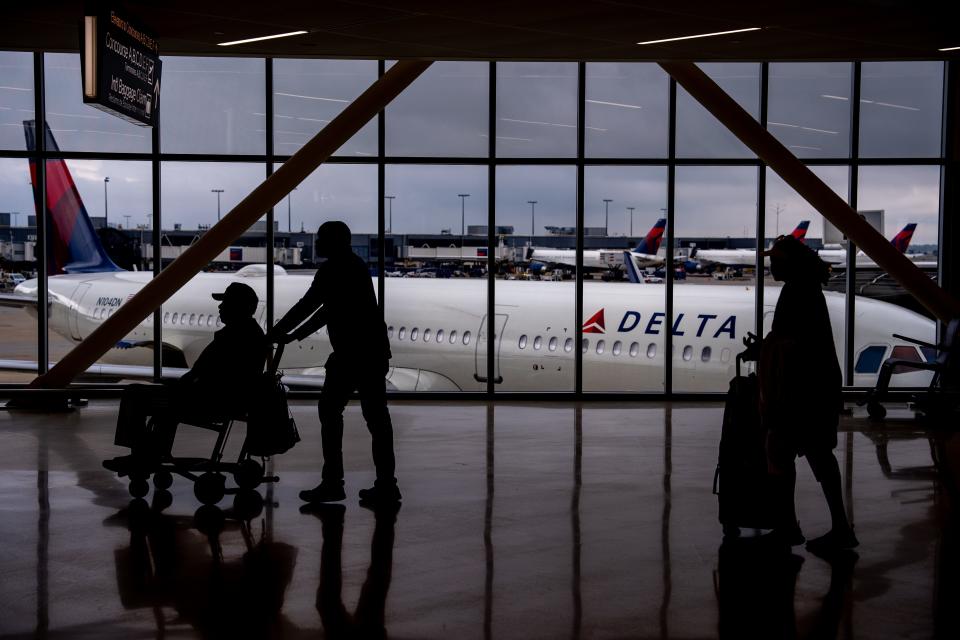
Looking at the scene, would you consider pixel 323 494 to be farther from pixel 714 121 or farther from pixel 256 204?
pixel 714 121

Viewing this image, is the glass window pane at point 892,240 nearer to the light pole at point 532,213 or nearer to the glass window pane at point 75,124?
the light pole at point 532,213

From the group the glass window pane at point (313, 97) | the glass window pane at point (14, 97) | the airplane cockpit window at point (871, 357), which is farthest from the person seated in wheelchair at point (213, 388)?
the airplane cockpit window at point (871, 357)

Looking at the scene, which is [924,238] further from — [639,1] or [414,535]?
[414,535]

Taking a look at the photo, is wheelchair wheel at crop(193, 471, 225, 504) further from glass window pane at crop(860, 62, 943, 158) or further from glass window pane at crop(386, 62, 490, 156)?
glass window pane at crop(860, 62, 943, 158)

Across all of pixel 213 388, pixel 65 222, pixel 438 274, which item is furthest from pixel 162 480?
pixel 65 222

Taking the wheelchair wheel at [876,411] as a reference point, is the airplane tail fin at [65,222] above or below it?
above

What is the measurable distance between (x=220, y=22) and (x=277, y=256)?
494 cm

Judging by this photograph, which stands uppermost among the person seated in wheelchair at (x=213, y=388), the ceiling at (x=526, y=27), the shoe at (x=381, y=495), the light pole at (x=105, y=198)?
the ceiling at (x=526, y=27)

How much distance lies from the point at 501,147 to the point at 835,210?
359cm

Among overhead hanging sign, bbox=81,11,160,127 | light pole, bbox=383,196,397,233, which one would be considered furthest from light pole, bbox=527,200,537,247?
overhead hanging sign, bbox=81,11,160,127

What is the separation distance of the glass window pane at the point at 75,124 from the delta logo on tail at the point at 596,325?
17.5 ft

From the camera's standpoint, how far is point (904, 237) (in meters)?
13.0

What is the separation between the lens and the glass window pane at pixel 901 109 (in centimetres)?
1169

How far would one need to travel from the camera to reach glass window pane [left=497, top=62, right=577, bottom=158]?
456 inches
